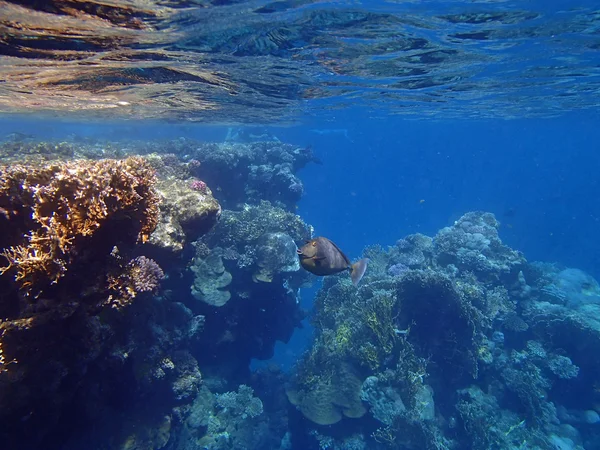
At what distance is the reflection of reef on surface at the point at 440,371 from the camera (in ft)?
42.0

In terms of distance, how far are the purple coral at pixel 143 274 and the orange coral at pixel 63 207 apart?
2.06 feet

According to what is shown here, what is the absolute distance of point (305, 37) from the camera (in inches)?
460

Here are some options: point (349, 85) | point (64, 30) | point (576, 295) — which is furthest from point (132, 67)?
point (576, 295)

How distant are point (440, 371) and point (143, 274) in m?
12.6

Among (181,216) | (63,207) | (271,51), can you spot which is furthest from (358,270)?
(271,51)

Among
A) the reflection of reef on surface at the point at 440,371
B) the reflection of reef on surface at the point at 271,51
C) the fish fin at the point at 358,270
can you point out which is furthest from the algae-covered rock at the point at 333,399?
the reflection of reef on surface at the point at 271,51

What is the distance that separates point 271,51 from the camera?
12.7 meters

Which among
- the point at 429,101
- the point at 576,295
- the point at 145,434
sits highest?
the point at 429,101

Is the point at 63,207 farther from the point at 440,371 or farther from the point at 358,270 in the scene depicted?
the point at 440,371

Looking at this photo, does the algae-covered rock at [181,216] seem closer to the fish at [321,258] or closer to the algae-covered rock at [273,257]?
the fish at [321,258]

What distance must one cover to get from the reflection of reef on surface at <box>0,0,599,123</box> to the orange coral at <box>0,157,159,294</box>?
509 cm

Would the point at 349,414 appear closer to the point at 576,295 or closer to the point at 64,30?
the point at 64,30

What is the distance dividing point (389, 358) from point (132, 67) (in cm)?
1457

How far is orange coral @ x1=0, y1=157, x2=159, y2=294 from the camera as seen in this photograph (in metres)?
4.19
